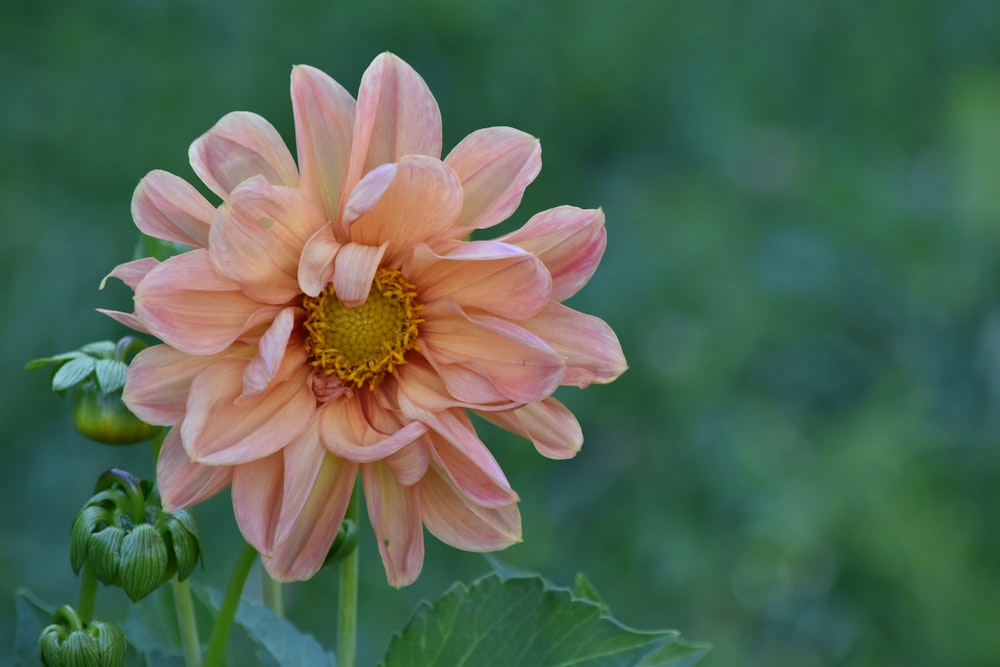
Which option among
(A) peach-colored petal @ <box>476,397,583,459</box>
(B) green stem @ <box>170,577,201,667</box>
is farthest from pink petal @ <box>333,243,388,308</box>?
(B) green stem @ <box>170,577,201,667</box>

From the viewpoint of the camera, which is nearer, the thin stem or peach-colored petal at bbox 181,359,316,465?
peach-colored petal at bbox 181,359,316,465

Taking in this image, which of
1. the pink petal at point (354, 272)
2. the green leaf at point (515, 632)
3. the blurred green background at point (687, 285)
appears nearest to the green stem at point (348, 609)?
the green leaf at point (515, 632)

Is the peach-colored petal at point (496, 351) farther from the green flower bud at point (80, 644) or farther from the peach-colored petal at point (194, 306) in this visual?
the green flower bud at point (80, 644)

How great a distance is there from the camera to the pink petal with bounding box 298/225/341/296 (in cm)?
74

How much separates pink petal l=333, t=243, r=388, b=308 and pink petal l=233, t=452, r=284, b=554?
0.11 meters

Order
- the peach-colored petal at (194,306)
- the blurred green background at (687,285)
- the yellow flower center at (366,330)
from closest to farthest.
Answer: the peach-colored petal at (194,306) < the yellow flower center at (366,330) < the blurred green background at (687,285)

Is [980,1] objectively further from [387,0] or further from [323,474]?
[323,474]

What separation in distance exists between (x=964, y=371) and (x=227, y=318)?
6.52ft

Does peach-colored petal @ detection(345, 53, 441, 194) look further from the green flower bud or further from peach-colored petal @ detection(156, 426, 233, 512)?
the green flower bud

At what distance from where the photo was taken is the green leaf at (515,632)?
79 centimetres

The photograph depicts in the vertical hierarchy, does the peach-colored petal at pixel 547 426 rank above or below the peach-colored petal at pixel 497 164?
below

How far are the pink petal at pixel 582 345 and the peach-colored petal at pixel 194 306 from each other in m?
0.17

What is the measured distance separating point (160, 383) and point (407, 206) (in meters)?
0.18

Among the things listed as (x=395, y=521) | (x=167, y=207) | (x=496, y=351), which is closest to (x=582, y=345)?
(x=496, y=351)
